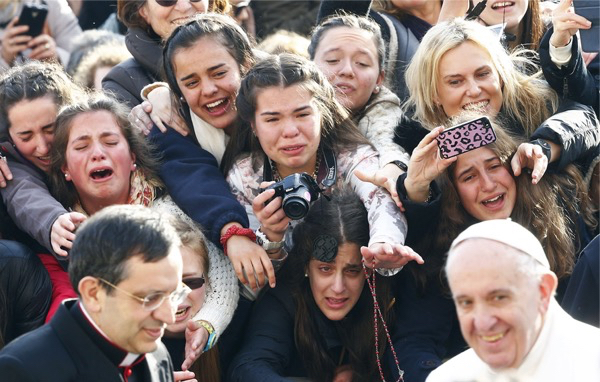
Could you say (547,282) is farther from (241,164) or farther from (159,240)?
(241,164)

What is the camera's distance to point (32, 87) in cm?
485

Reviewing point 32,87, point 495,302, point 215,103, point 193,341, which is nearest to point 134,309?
point 193,341

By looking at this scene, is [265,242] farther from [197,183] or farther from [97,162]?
[97,162]

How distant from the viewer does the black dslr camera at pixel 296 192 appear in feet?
13.9

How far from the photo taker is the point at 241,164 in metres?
4.77

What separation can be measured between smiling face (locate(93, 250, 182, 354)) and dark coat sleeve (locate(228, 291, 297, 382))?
99 cm

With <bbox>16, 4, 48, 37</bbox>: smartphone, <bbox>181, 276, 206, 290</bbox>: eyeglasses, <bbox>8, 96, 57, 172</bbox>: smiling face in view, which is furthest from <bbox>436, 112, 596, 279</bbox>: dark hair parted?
<bbox>16, 4, 48, 37</bbox>: smartphone

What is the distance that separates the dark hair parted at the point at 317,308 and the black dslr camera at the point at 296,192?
0.26 meters

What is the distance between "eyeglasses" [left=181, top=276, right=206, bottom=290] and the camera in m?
4.47

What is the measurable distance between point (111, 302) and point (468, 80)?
2.02 metres

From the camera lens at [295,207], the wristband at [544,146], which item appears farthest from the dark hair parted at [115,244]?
the wristband at [544,146]

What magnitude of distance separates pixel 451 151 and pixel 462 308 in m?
1.03

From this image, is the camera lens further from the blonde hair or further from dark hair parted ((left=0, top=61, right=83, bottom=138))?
dark hair parted ((left=0, top=61, right=83, bottom=138))

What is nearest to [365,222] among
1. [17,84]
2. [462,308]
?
[462,308]
